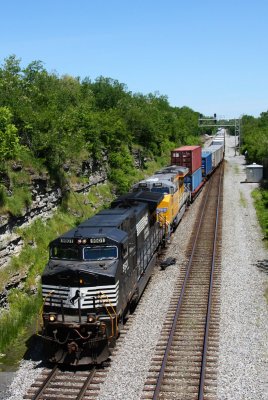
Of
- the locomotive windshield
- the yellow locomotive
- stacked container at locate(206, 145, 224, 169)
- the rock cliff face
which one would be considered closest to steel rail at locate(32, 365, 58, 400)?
the locomotive windshield

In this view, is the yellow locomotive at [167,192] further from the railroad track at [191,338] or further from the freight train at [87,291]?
the freight train at [87,291]

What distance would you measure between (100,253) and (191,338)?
13.9 feet

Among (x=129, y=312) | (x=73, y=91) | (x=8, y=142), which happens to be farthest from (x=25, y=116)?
(x=73, y=91)

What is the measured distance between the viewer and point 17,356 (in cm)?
1494

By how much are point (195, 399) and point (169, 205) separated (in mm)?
15577

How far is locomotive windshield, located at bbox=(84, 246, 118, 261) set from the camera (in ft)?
46.5

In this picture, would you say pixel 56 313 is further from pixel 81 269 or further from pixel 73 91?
pixel 73 91

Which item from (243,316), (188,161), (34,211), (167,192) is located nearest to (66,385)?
(243,316)

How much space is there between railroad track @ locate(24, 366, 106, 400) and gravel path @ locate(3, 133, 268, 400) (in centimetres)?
28

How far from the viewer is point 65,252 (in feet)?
46.9

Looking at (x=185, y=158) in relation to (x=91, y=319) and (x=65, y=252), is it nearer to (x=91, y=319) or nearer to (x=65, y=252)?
(x=65, y=252)

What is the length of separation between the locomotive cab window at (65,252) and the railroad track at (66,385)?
3217mm

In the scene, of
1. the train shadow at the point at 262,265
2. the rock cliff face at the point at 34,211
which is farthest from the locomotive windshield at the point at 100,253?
the train shadow at the point at 262,265

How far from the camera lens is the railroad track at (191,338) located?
12148mm
